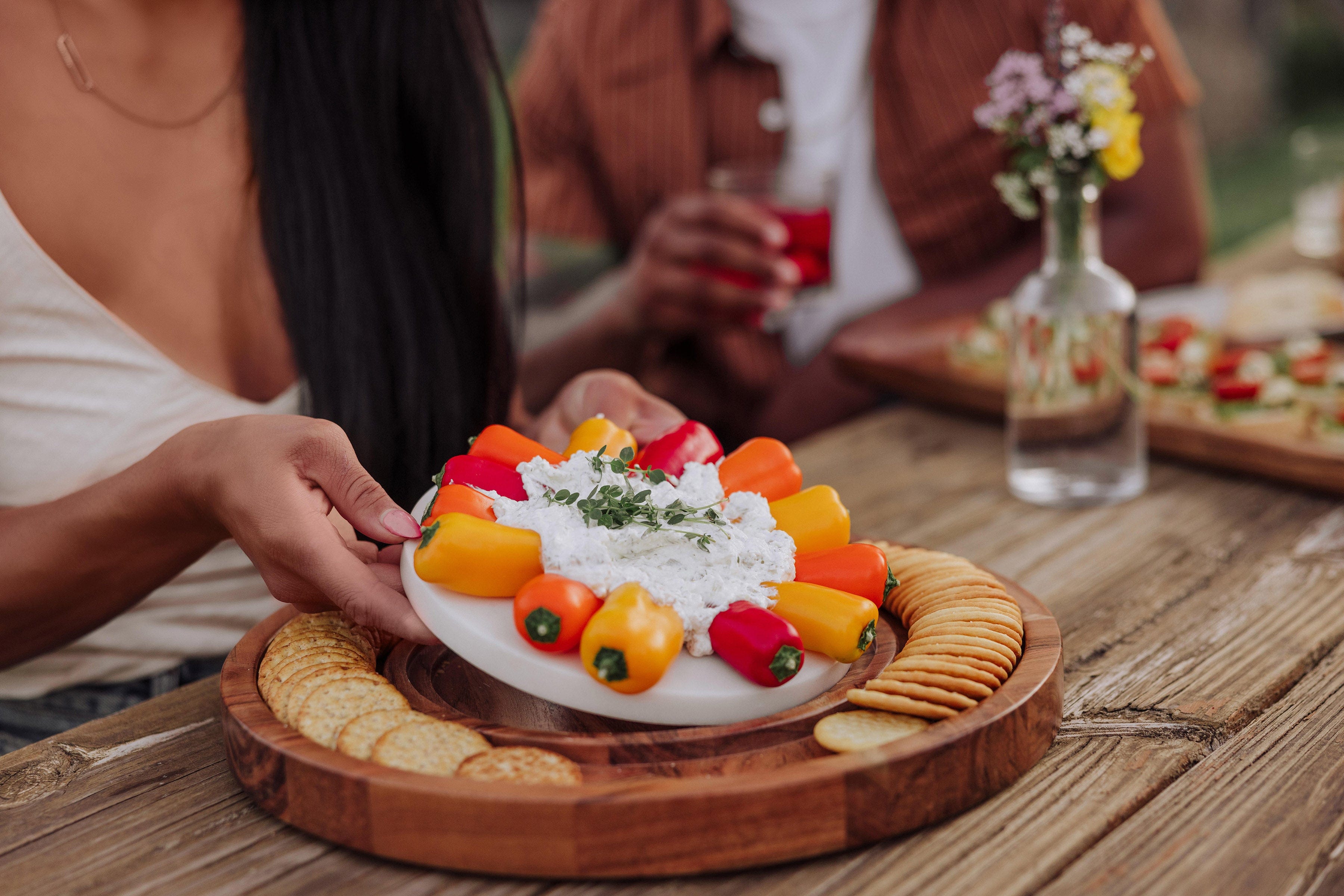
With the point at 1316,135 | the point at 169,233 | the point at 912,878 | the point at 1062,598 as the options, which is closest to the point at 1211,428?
the point at 1062,598

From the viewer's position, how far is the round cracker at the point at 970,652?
36.9 inches

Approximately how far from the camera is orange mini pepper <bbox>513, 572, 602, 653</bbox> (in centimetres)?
87

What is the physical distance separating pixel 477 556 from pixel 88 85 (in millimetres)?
1004

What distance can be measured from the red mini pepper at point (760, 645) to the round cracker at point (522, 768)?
147 millimetres

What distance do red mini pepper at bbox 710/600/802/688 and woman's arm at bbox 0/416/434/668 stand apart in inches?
10.2

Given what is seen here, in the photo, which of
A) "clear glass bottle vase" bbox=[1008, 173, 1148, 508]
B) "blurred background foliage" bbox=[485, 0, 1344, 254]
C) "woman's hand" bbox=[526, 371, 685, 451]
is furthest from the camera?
"blurred background foliage" bbox=[485, 0, 1344, 254]

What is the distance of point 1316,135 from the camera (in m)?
3.12

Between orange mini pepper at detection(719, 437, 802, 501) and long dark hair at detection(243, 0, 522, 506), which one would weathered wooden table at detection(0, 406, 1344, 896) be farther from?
long dark hair at detection(243, 0, 522, 506)

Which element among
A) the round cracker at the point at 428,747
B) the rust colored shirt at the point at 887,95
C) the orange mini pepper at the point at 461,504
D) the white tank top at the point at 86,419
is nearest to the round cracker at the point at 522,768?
the round cracker at the point at 428,747

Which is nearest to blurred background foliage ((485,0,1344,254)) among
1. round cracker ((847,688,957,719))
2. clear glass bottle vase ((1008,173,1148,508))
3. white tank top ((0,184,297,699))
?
clear glass bottle vase ((1008,173,1148,508))

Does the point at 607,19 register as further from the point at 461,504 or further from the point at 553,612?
the point at 553,612

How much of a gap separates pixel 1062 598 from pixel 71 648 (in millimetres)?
1191

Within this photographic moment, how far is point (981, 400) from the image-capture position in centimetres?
200

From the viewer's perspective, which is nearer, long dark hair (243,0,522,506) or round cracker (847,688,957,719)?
round cracker (847,688,957,719)
